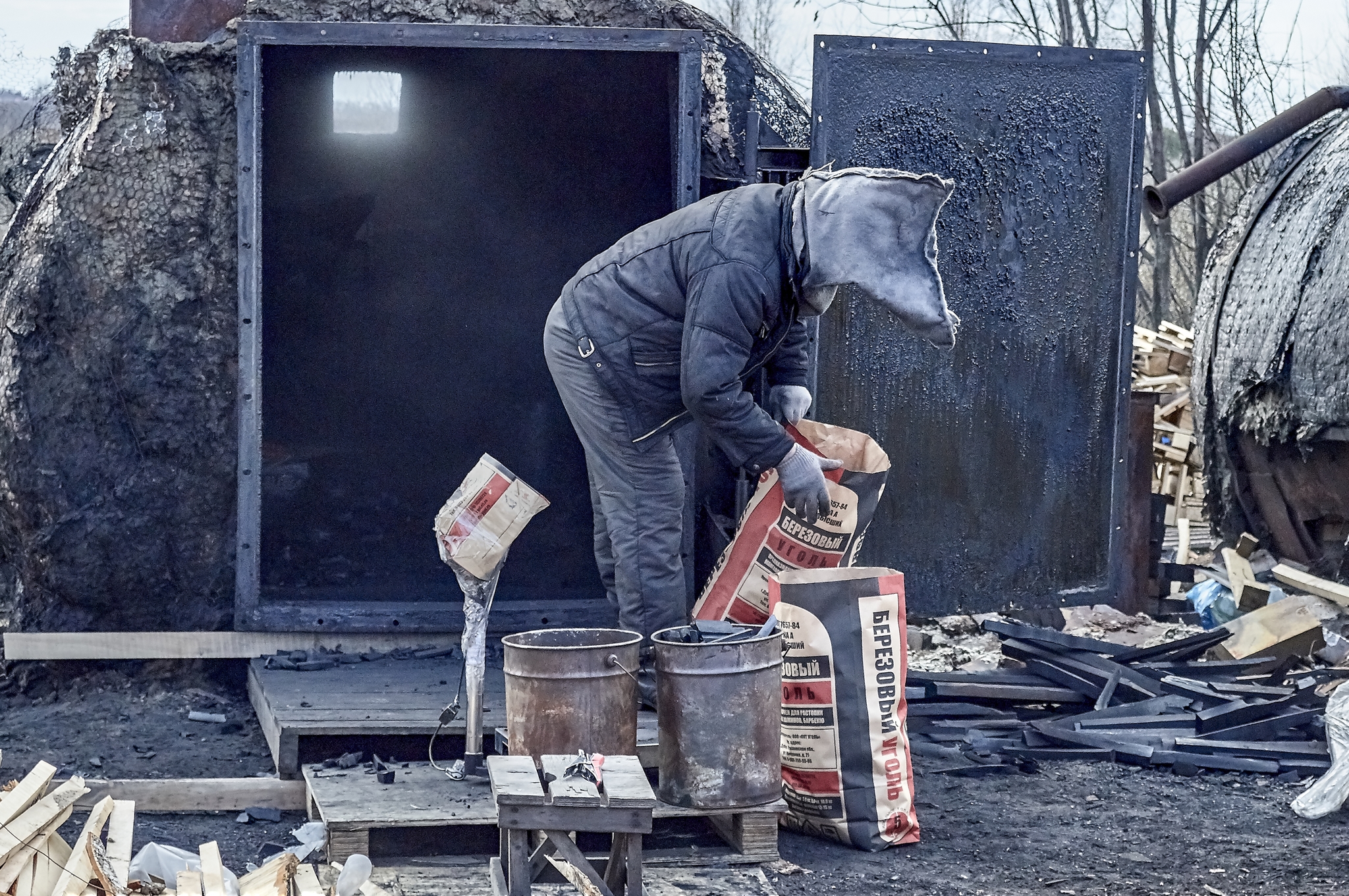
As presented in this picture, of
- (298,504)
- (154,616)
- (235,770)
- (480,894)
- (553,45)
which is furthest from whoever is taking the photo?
(298,504)

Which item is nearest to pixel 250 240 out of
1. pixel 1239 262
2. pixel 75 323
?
pixel 75 323

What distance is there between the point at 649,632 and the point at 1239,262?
6.13 metres

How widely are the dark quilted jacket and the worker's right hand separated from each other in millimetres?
44

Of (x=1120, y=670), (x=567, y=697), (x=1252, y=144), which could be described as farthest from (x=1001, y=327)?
(x=1252, y=144)

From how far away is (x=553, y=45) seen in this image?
4.96m

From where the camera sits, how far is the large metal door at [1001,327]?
5.00 metres

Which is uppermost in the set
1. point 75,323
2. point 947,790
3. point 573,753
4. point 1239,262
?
point 1239,262

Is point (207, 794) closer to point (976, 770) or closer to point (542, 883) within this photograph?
point (542, 883)

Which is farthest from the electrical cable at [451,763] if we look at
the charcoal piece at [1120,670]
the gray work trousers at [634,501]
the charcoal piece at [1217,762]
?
the charcoal piece at [1120,670]

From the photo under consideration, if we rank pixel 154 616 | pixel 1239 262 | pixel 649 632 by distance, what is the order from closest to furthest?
pixel 649 632
pixel 154 616
pixel 1239 262

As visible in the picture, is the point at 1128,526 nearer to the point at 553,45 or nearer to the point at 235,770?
the point at 553,45

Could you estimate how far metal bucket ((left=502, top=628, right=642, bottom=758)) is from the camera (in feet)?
11.7

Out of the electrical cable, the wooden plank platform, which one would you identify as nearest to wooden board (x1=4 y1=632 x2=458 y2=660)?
the electrical cable

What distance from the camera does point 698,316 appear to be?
3.92 meters
